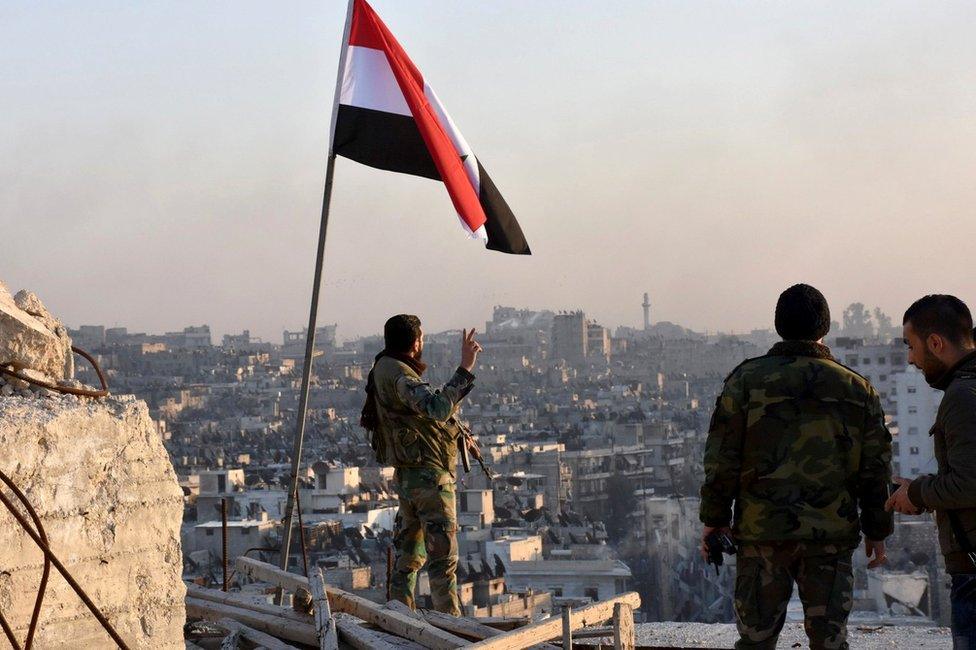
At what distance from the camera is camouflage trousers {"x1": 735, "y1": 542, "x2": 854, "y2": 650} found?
3.61 metres

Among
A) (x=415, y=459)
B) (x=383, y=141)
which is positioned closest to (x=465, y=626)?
(x=415, y=459)

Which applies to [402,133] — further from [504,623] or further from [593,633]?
[593,633]

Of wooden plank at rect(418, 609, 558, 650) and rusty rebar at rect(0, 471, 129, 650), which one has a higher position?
rusty rebar at rect(0, 471, 129, 650)

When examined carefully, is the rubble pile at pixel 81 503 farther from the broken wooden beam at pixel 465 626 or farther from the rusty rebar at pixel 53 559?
the broken wooden beam at pixel 465 626

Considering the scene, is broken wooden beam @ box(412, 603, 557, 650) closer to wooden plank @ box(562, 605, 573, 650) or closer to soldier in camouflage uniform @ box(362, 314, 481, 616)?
wooden plank @ box(562, 605, 573, 650)

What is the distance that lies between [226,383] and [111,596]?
4604 inches

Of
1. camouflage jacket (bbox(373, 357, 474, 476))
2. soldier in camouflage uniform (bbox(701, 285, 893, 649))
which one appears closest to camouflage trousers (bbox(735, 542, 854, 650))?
soldier in camouflage uniform (bbox(701, 285, 893, 649))

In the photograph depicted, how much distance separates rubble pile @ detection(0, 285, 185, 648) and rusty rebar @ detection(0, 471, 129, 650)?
0.06 meters

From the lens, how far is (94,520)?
3.36 m

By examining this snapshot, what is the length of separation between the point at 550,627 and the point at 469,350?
107cm

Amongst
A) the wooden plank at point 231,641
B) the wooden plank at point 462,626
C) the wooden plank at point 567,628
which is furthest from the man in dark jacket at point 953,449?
the wooden plank at point 231,641

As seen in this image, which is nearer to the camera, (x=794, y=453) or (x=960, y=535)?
(x=960, y=535)

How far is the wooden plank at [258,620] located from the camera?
14.5 feet

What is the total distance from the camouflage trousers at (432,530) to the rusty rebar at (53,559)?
6.41 ft
